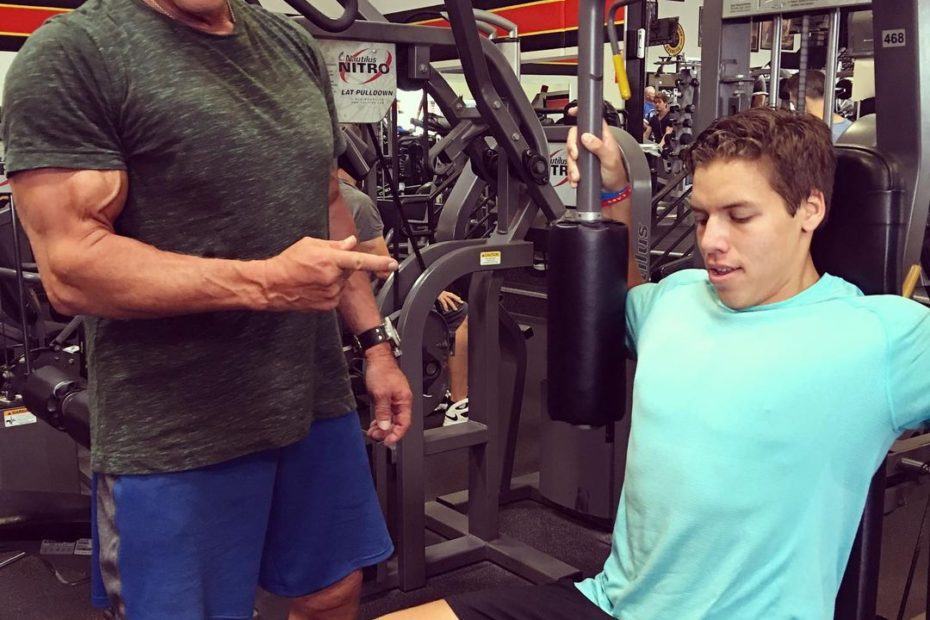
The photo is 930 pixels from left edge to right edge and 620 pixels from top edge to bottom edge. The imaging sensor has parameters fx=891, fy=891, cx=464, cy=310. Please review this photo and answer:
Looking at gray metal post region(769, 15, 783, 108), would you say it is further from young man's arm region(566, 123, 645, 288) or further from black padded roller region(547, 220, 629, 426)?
black padded roller region(547, 220, 629, 426)

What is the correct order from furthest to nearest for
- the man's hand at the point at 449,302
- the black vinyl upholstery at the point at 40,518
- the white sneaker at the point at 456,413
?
1. the white sneaker at the point at 456,413
2. the man's hand at the point at 449,302
3. the black vinyl upholstery at the point at 40,518

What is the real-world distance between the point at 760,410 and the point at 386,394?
70cm

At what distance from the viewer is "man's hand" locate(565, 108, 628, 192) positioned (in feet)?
4.33

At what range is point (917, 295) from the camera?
214 inches

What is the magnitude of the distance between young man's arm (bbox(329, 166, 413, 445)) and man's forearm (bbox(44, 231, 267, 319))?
0.45m

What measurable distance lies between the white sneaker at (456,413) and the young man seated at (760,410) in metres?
2.93

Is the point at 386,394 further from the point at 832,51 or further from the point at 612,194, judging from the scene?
the point at 832,51

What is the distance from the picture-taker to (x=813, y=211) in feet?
4.16

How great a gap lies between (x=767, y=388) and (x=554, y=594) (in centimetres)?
45

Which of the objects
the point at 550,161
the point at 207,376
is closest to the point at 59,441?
the point at 550,161

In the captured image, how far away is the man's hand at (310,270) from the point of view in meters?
1.19

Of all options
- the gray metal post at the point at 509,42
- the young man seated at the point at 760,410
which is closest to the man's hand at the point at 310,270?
the young man seated at the point at 760,410

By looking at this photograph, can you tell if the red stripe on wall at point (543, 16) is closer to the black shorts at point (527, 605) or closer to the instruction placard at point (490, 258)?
the instruction placard at point (490, 258)

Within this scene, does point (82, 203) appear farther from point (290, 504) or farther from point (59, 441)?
point (59, 441)
